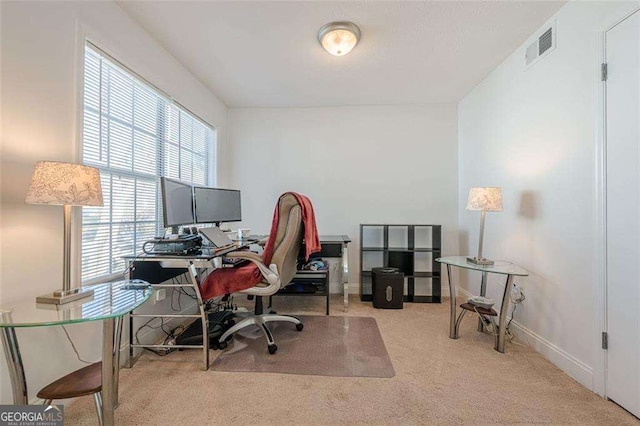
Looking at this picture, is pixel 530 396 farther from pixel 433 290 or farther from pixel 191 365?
pixel 191 365

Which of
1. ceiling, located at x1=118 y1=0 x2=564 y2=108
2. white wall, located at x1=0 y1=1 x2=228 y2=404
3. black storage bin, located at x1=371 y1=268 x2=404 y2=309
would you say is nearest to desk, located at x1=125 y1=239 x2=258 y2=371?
white wall, located at x1=0 y1=1 x2=228 y2=404

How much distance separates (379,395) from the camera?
1.58 metres

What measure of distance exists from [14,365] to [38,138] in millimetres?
1049

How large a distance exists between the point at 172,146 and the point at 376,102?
2.41 metres

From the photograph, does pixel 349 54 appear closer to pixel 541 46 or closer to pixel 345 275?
pixel 541 46

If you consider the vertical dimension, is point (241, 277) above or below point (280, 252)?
below

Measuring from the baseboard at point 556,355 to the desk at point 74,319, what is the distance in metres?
2.50

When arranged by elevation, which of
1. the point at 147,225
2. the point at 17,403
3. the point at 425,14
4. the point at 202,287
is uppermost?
the point at 425,14

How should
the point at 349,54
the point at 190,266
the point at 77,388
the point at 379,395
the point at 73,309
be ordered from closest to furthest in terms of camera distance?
the point at 73,309 → the point at 77,388 → the point at 379,395 → the point at 190,266 → the point at 349,54

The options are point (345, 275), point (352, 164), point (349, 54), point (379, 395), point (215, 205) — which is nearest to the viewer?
point (379, 395)

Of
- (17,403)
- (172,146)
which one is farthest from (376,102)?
(17,403)

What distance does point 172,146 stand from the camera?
8.54 feet

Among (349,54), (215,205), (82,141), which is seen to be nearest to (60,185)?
(82,141)

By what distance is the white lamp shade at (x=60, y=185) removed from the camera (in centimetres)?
113
